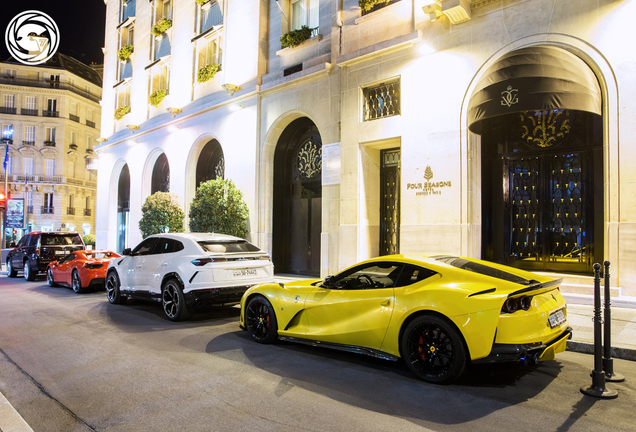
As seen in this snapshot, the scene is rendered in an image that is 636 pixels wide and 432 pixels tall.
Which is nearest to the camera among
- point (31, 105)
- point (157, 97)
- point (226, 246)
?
point (226, 246)

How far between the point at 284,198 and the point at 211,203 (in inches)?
112

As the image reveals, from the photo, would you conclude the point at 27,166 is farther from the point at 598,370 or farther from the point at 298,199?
the point at 598,370

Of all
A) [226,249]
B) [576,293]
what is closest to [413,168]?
[576,293]

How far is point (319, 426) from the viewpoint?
3.53 metres

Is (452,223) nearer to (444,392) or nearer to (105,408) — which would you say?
(444,392)

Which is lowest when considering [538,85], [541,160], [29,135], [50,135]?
[541,160]

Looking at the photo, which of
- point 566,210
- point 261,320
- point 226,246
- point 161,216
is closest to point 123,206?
point 161,216

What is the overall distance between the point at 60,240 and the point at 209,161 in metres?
7.14

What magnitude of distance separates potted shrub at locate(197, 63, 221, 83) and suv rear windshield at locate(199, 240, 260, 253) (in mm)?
12474

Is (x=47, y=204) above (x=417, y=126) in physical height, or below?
below

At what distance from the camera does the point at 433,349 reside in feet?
15.1

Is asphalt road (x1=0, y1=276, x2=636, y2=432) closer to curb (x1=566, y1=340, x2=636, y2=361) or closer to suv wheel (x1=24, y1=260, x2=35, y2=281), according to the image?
curb (x1=566, y1=340, x2=636, y2=361)

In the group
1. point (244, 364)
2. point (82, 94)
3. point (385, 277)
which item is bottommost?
point (244, 364)

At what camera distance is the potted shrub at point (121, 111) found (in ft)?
86.2
